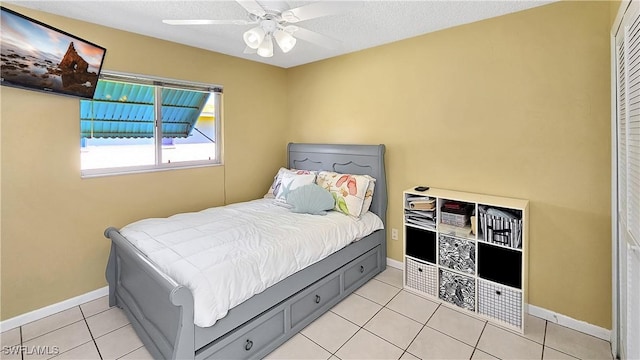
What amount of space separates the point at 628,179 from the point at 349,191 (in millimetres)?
1953

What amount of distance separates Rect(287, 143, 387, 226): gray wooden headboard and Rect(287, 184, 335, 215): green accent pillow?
0.53 metres

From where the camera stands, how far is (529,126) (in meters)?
2.33

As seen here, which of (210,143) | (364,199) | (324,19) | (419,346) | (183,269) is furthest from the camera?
(210,143)

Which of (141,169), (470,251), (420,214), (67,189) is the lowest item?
(470,251)

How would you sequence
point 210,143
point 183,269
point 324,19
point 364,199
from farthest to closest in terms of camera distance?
point 210,143
point 364,199
point 324,19
point 183,269

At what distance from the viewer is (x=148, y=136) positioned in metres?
3.04

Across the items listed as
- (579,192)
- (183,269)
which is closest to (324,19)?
(183,269)

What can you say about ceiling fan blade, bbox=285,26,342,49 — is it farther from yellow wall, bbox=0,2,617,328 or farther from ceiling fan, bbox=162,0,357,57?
yellow wall, bbox=0,2,617,328

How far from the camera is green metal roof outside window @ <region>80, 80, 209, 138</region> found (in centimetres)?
270

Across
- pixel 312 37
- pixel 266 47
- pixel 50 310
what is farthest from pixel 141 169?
pixel 312 37

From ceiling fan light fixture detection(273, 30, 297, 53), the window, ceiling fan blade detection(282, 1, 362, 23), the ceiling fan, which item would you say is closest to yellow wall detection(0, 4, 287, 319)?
→ the window

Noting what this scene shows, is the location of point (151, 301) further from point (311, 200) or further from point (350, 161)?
point (350, 161)

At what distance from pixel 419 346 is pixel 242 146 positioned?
9.15ft

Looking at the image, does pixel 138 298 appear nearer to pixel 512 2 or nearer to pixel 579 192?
pixel 579 192
